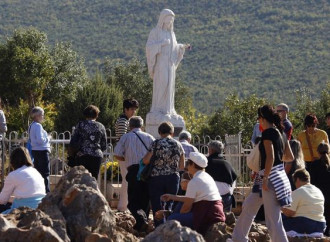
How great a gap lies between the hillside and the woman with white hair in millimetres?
45110

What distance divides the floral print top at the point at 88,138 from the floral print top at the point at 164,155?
3.96 feet

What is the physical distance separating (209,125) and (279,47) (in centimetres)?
2827

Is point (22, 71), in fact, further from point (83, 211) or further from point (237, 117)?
point (83, 211)

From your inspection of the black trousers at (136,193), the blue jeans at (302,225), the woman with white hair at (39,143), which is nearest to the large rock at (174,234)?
the blue jeans at (302,225)

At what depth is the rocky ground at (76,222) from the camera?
6926 mm

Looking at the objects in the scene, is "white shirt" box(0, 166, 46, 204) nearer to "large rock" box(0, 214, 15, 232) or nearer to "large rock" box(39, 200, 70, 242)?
"large rock" box(39, 200, 70, 242)

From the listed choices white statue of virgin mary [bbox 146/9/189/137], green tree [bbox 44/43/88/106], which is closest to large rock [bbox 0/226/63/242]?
white statue of virgin mary [bbox 146/9/189/137]

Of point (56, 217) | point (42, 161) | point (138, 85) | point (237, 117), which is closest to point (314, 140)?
point (42, 161)

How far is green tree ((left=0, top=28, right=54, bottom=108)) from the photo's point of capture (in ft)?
133

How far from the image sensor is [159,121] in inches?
651

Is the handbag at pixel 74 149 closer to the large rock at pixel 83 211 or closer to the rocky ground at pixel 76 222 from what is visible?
the rocky ground at pixel 76 222

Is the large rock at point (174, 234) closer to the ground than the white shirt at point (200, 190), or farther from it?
closer to the ground

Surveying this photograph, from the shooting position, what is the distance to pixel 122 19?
3127 inches

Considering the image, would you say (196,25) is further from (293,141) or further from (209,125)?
(293,141)
